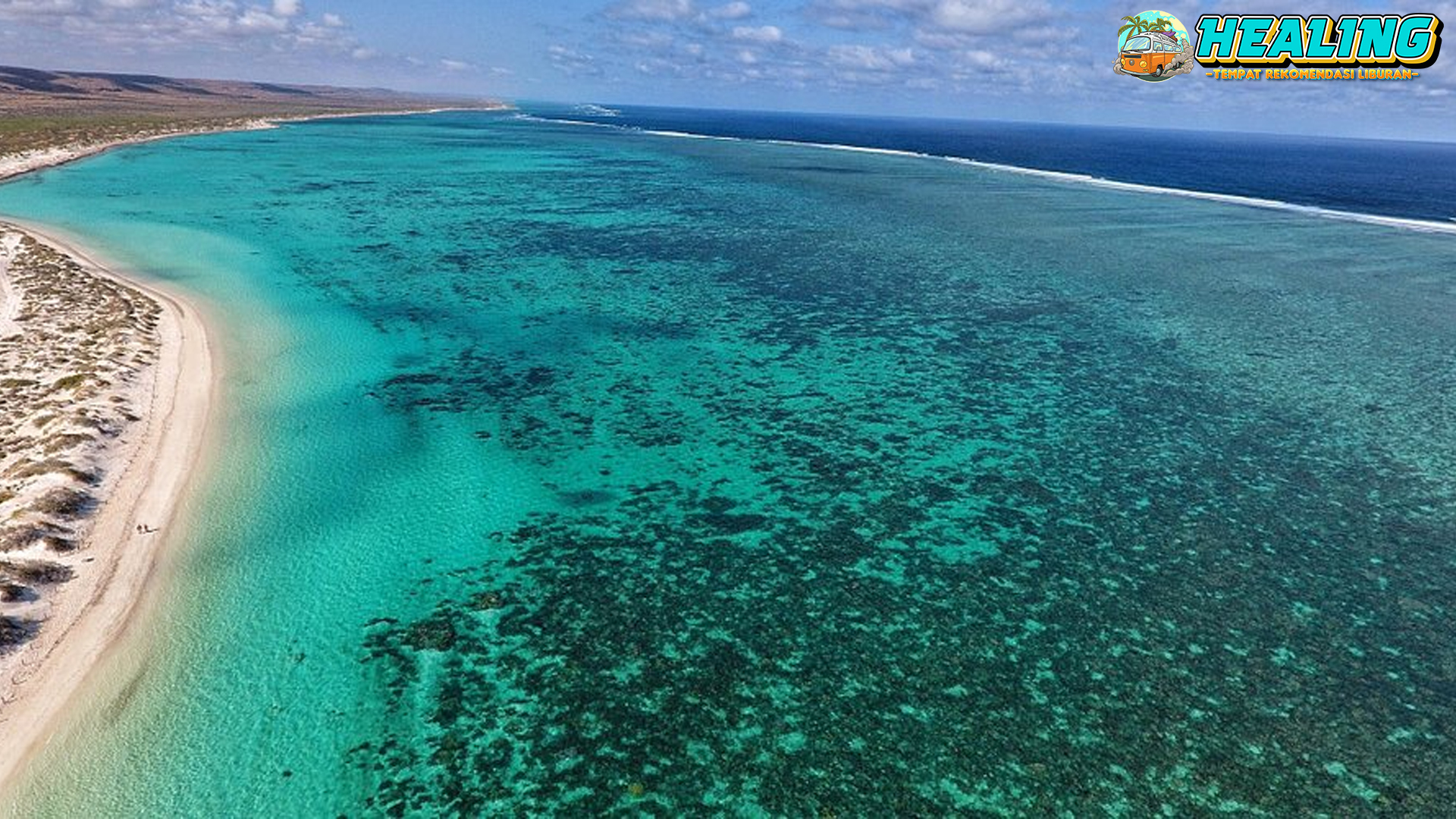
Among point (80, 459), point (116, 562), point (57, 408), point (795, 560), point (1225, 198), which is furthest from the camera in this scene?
point (1225, 198)

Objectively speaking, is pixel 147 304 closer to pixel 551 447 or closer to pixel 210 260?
pixel 210 260

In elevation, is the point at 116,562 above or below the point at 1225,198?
below

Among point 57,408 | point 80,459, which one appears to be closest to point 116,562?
point 80,459

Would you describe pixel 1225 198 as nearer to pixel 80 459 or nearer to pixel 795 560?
pixel 795 560

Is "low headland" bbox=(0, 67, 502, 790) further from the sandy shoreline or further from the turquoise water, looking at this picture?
the turquoise water

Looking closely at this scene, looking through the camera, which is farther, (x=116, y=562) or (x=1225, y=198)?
(x=1225, y=198)

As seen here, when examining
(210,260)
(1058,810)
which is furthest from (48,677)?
(210,260)

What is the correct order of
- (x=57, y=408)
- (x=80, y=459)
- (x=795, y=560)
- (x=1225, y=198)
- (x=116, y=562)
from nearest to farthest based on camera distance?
1. (x=116, y=562)
2. (x=795, y=560)
3. (x=80, y=459)
4. (x=57, y=408)
5. (x=1225, y=198)

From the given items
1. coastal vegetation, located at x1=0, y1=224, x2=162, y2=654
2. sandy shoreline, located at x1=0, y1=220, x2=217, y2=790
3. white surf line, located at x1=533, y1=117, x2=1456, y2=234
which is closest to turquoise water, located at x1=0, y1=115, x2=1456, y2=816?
sandy shoreline, located at x1=0, y1=220, x2=217, y2=790

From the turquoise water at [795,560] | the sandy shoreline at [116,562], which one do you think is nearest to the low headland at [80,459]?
the sandy shoreline at [116,562]
